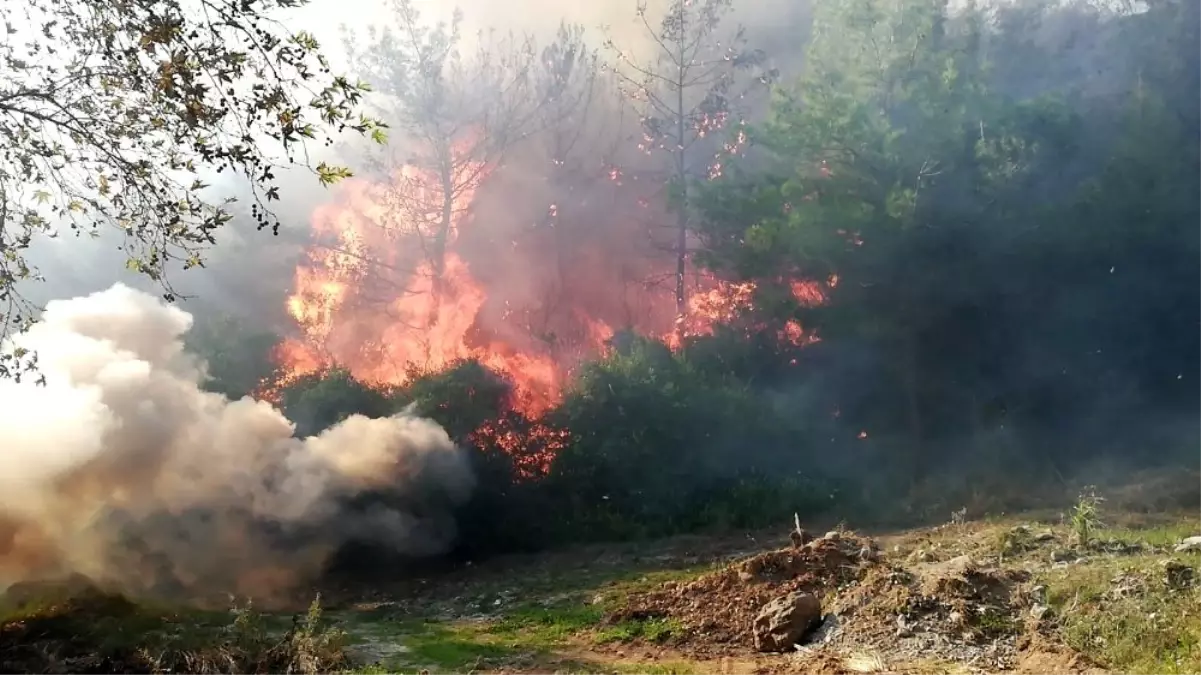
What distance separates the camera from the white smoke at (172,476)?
38.7 feet

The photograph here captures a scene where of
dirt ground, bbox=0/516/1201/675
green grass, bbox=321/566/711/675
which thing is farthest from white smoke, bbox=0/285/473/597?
green grass, bbox=321/566/711/675

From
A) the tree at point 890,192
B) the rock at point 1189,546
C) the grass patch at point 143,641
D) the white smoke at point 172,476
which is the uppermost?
the tree at point 890,192

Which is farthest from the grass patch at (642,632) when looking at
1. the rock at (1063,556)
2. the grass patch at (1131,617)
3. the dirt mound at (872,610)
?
the rock at (1063,556)

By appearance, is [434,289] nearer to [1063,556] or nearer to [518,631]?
[518,631]

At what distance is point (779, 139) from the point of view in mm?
19234

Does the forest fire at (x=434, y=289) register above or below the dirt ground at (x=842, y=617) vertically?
above

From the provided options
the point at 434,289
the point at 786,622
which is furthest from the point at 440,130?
the point at 786,622

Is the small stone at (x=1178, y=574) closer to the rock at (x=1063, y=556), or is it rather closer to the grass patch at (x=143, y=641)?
the rock at (x=1063, y=556)

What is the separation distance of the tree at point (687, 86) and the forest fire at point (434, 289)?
3.14 m

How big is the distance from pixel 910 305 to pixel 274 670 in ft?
51.2

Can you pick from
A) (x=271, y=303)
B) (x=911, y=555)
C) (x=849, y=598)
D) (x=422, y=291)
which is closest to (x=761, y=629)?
(x=849, y=598)

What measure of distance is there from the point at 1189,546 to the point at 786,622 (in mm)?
5441

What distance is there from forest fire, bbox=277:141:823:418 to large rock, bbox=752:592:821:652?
54.2ft

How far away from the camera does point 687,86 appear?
90.9 ft
